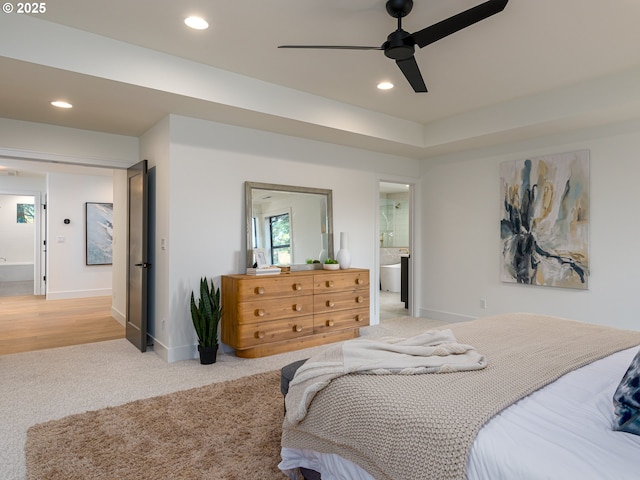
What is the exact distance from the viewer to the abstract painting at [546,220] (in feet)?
13.4

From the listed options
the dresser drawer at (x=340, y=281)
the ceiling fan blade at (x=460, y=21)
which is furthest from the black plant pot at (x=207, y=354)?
the ceiling fan blade at (x=460, y=21)

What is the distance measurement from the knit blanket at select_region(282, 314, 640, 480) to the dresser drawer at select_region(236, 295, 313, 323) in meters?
2.02

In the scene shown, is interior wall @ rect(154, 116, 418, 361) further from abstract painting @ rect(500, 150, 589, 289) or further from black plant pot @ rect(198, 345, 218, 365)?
abstract painting @ rect(500, 150, 589, 289)

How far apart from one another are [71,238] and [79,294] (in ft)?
3.48

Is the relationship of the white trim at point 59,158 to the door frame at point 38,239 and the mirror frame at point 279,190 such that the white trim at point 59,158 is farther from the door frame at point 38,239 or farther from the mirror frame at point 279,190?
the door frame at point 38,239

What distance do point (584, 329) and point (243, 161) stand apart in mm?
Result: 3236

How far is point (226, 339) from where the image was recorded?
12.6ft

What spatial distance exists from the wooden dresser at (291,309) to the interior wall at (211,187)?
1.16 ft

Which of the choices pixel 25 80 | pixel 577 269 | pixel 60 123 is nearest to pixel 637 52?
pixel 577 269

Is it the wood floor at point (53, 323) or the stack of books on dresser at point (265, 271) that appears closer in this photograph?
the stack of books on dresser at point (265, 271)

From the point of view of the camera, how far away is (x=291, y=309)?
3.95 m

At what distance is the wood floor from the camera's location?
4352 millimetres

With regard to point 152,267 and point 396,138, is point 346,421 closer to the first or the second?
point 152,267

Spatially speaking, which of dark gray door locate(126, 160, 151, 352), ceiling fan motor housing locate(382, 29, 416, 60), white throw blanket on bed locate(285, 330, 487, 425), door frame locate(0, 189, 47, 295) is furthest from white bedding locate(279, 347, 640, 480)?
door frame locate(0, 189, 47, 295)
